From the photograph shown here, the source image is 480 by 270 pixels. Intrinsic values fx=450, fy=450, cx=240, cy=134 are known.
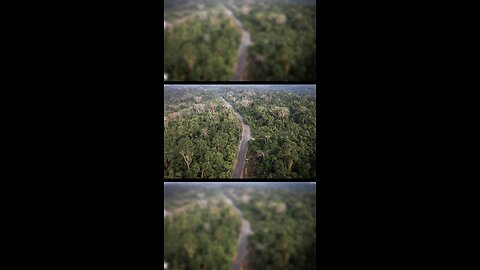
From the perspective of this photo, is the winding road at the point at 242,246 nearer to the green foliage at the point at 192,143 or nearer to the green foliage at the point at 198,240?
the green foliage at the point at 198,240

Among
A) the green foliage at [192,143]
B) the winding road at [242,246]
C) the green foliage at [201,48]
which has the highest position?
the green foliage at [201,48]

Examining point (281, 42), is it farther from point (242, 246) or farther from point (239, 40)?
point (242, 246)

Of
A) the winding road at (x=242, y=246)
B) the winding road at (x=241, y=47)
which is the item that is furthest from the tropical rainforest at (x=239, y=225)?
the winding road at (x=241, y=47)

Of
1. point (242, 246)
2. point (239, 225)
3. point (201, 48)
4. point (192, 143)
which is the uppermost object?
point (201, 48)

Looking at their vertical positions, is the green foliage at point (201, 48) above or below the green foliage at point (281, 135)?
above

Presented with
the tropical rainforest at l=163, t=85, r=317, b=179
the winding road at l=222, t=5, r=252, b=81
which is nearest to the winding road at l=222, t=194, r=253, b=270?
the tropical rainforest at l=163, t=85, r=317, b=179

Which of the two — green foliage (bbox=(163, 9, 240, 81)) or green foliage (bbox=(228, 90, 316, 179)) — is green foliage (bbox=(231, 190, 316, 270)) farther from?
green foliage (bbox=(163, 9, 240, 81))

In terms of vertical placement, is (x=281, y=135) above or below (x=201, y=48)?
below

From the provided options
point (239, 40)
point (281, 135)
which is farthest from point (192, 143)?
point (239, 40)
